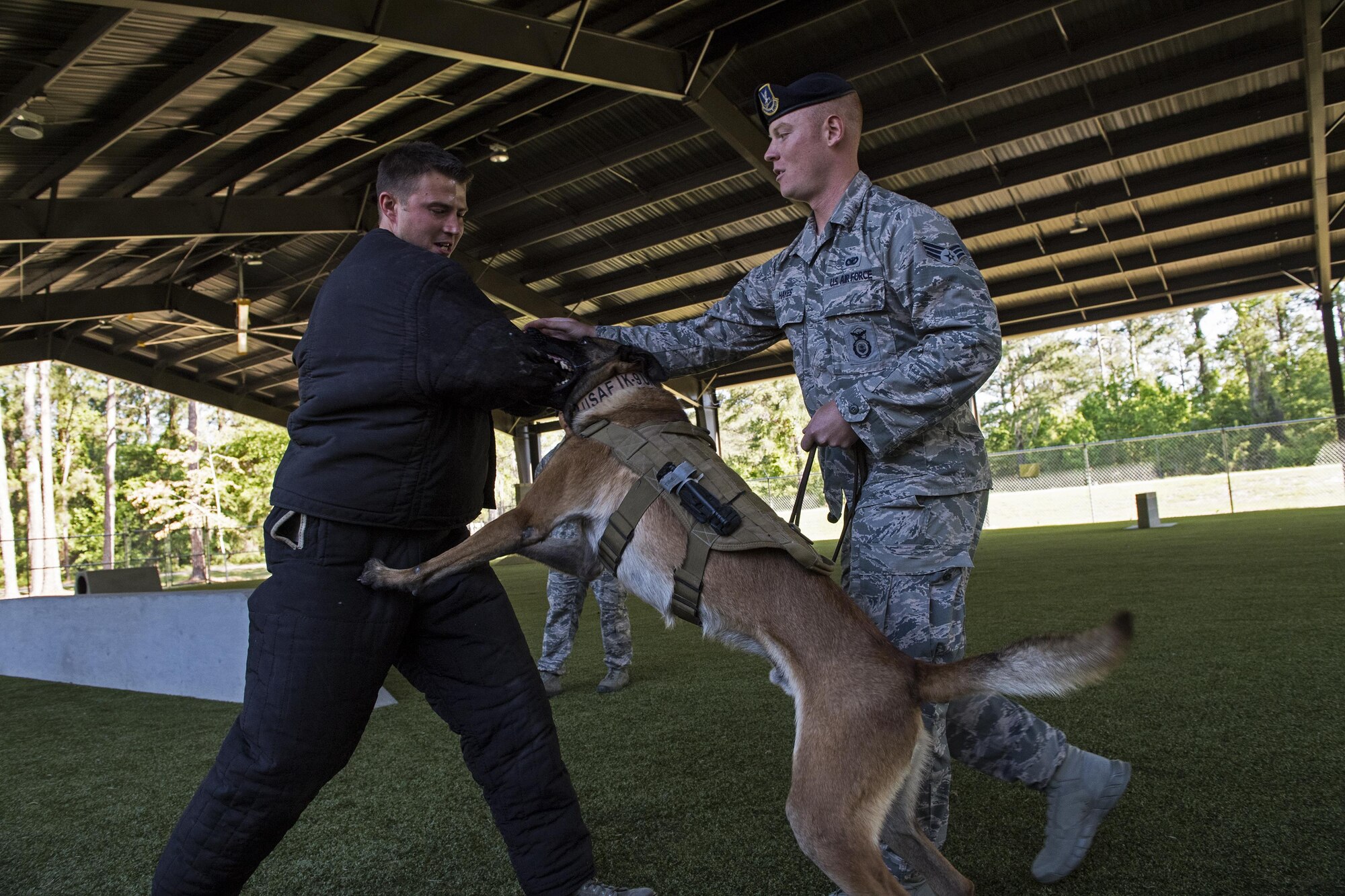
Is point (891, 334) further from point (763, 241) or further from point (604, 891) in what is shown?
point (763, 241)

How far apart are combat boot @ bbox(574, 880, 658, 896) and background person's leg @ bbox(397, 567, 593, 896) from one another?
18 mm

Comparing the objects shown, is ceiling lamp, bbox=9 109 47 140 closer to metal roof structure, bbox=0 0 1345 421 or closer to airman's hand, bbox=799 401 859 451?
metal roof structure, bbox=0 0 1345 421

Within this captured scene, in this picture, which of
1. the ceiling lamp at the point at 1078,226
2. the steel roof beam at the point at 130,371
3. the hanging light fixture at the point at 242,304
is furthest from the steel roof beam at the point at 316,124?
the ceiling lamp at the point at 1078,226

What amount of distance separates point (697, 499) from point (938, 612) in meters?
0.66

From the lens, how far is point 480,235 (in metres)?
14.6

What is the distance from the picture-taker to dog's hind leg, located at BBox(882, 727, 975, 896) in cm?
192

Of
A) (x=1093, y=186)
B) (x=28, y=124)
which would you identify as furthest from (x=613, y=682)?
(x=1093, y=186)

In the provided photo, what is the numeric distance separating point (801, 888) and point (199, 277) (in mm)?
16619

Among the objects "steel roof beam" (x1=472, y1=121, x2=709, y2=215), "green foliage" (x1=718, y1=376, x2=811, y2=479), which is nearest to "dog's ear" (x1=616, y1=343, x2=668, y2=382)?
"steel roof beam" (x1=472, y1=121, x2=709, y2=215)

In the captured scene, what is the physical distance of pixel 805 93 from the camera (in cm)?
221

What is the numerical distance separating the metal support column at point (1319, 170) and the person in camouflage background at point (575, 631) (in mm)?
9345

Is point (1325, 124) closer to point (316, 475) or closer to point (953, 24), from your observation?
point (953, 24)

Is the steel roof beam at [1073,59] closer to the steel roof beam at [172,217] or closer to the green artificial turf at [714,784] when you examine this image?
the green artificial turf at [714,784]

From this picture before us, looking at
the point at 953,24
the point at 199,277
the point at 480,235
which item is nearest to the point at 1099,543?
the point at 953,24
